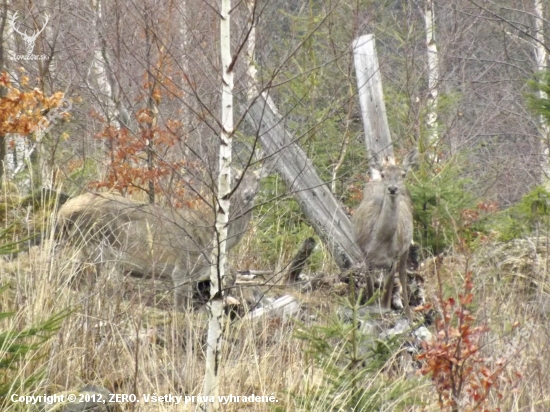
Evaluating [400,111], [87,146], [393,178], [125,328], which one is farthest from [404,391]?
[87,146]

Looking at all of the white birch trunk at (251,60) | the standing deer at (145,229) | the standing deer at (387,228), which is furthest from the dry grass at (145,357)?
the standing deer at (387,228)

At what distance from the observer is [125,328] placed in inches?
236

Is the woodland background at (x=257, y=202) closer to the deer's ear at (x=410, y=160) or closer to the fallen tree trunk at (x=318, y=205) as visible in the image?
the fallen tree trunk at (x=318, y=205)

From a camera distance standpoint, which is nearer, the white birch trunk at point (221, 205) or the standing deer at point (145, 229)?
the white birch trunk at point (221, 205)

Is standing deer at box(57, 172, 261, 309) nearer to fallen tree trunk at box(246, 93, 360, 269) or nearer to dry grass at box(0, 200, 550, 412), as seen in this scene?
fallen tree trunk at box(246, 93, 360, 269)

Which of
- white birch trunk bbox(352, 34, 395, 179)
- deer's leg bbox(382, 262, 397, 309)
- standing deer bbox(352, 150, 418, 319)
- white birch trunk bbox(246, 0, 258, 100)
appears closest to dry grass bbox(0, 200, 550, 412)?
white birch trunk bbox(246, 0, 258, 100)

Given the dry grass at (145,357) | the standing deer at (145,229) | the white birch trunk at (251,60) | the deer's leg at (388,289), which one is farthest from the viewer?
the deer's leg at (388,289)

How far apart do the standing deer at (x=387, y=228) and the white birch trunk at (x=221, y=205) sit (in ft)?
13.2

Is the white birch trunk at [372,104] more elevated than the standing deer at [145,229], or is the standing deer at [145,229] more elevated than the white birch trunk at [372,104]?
the white birch trunk at [372,104]

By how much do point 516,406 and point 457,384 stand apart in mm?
381

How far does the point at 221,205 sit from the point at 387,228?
4.56 meters

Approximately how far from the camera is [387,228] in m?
8.93

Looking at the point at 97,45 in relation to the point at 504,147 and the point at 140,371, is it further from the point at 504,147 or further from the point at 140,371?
the point at 504,147

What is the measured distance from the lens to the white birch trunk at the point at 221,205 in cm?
457
